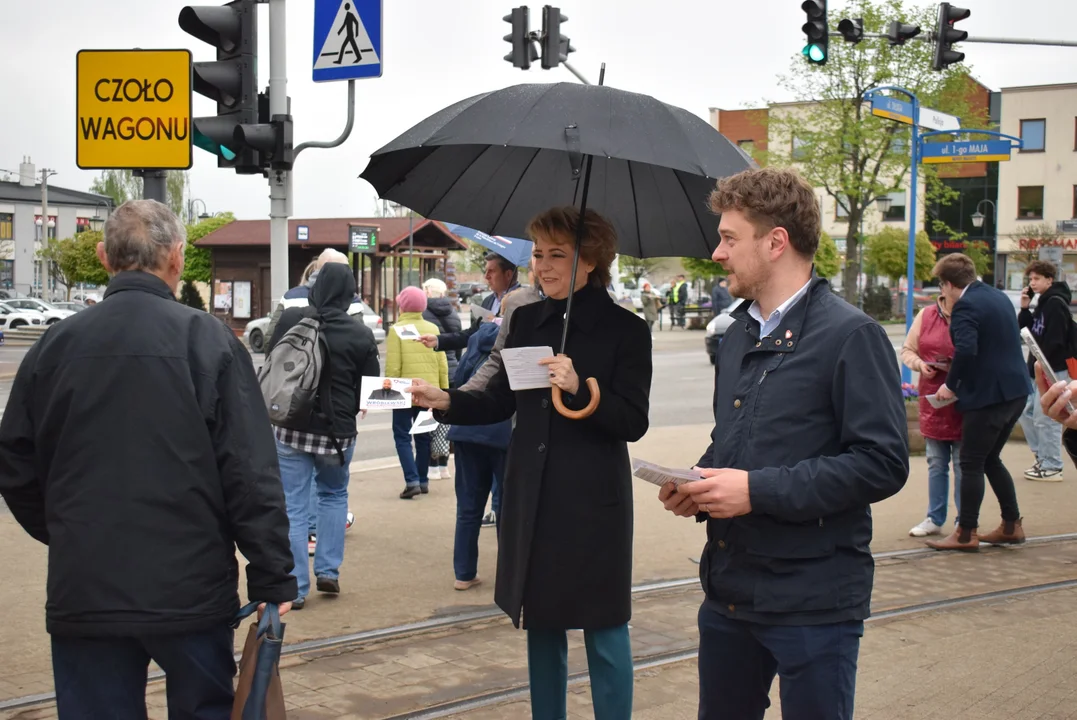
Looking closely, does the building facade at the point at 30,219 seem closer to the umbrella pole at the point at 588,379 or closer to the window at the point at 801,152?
the window at the point at 801,152

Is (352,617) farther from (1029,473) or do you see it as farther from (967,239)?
(967,239)

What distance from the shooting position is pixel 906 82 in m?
41.1

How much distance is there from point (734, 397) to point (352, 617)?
362cm

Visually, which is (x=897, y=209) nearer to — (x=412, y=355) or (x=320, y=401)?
(x=412, y=355)

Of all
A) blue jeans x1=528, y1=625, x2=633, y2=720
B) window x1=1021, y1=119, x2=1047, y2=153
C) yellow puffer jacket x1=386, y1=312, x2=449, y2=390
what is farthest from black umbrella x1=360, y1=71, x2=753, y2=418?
window x1=1021, y1=119, x2=1047, y2=153

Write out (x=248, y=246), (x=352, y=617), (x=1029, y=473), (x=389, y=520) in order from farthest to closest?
(x=248, y=246) → (x=1029, y=473) → (x=389, y=520) → (x=352, y=617)

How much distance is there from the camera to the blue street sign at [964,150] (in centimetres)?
1499

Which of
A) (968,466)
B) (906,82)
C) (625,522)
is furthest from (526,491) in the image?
(906,82)

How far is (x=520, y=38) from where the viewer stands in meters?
16.7

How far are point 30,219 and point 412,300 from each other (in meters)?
85.8

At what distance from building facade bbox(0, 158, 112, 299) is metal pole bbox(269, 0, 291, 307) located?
76.3 meters

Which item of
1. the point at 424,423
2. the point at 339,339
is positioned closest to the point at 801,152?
the point at 424,423

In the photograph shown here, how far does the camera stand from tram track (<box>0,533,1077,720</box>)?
4703 millimetres

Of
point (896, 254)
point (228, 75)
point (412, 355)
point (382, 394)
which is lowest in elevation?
point (412, 355)
